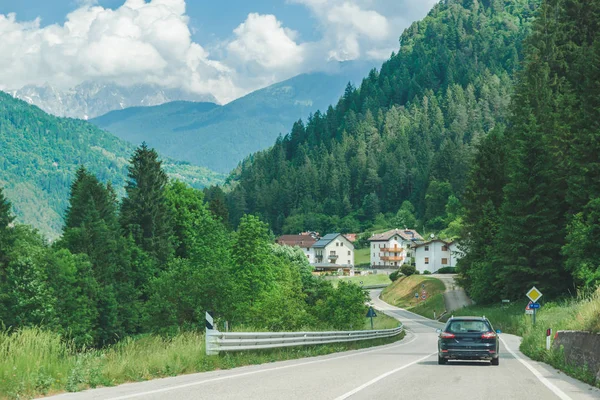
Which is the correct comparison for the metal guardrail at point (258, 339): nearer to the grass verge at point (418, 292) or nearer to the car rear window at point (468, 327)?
the car rear window at point (468, 327)

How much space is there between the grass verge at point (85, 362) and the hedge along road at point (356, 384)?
1.33 ft

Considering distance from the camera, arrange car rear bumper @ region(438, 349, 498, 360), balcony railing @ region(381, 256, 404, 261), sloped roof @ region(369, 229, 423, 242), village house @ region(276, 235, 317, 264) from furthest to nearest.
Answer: village house @ region(276, 235, 317, 264)
sloped roof @ region(369, 229, 423, 242)
balcony railing @ region(381, 256, 404, 261)
car rear bumper @ region(438, 349, 498, 360)

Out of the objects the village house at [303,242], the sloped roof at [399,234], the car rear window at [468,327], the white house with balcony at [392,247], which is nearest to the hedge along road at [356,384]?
the car rear window at [468,327]

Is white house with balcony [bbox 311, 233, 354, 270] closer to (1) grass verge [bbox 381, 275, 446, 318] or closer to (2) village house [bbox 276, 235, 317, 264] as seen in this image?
(2) village house [bbox 276, 235, 317, 264]

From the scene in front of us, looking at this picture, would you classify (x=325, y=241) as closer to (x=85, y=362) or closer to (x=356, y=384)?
(x=356, y=384)

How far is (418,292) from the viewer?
337 ft

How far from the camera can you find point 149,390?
12578mm

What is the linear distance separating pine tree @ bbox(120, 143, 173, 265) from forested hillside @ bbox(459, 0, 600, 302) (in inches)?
1100

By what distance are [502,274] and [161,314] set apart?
25035 mm

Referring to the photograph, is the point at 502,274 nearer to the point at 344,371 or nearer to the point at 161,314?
the point at 161,314

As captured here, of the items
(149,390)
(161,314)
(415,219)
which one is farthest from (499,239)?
(415,219)

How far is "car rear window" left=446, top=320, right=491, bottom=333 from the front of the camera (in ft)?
71.6

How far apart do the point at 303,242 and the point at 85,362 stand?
171 metres

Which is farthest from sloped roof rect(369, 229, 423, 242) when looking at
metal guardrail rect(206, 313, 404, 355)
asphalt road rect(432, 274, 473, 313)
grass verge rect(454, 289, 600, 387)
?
metal guardrail rect(206, 313, 404, 355)
